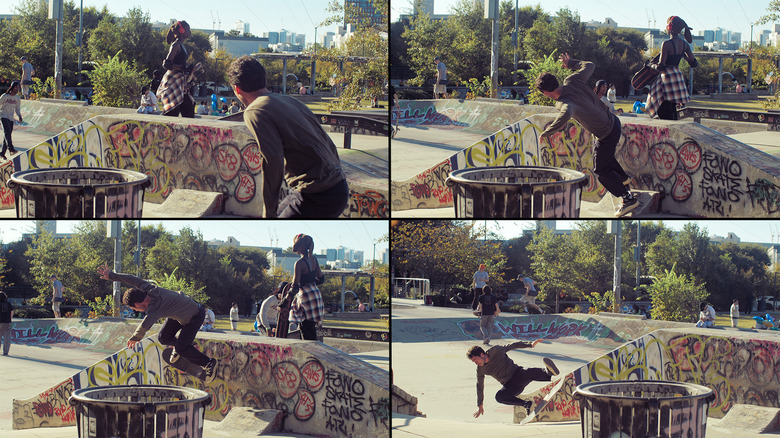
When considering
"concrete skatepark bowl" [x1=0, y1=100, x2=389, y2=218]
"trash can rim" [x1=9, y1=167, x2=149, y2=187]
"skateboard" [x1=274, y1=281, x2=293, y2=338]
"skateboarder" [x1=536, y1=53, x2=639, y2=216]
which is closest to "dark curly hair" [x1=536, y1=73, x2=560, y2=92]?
"skateboarder" [x1=536, y1=53, x2=639, y2=216]

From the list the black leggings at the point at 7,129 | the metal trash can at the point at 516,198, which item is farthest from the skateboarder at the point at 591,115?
the black leggings at the point at 7,129

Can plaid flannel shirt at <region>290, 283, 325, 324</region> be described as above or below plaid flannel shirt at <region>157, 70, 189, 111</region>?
below

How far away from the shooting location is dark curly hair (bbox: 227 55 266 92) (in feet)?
17.6

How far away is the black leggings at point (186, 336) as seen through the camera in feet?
32.3

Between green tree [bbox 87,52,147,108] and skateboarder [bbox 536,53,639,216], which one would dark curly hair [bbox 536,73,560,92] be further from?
green tree [bbox 87,52,147,108]

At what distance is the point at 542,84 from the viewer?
7.71m

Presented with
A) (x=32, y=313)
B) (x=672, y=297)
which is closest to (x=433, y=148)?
(x=672, y=297)

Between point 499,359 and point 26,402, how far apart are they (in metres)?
7.86

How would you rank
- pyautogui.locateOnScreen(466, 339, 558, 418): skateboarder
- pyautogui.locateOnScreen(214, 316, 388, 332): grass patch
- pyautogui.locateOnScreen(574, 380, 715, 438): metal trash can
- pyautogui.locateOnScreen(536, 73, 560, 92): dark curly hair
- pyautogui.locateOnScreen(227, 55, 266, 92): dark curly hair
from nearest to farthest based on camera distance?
pyautogui.locateOnScreen(227, 55, 266, 92): dark curly hair, pyautogui.locateOnScreen(574, 380, 715, 438): metal trash can, pyautogui.locateOnScreen(536, 73, 560, 92): dark curly hair, pyautogui.locateOnScreen(466, 339, 558, 418): skateboarder, pyautogui.locateOnScreen(214, 316, 388, 332): grass patch

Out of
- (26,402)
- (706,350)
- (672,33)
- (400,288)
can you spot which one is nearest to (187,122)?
(26,402)

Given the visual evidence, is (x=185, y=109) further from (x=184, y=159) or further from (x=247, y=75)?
(x=247, y=75)

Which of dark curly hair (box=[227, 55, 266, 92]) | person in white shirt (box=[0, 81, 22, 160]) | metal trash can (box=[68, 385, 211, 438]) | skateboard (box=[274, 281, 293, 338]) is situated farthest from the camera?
person in white shirt (box=[0, 81, 22, 160])

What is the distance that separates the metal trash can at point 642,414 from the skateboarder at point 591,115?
268 cm

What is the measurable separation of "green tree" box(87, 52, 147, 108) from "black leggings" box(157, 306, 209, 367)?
15.1 metres
